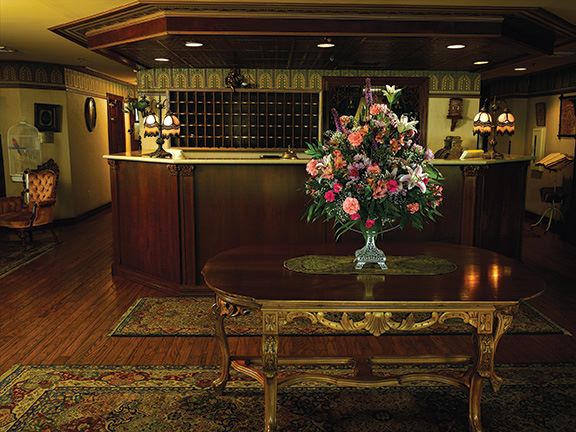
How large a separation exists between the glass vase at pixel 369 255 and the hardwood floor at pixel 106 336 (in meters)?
1.15

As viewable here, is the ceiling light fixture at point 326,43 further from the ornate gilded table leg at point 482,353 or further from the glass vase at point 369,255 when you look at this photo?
the ornate gilded table leg at point 482,353

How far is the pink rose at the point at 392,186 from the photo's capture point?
2598 millimetres

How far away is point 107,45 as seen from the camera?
18.1 ft

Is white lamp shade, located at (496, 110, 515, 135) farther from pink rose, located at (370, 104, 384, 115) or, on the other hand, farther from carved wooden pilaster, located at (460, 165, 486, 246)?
pink rose, located at (370, 104, 384, 115)

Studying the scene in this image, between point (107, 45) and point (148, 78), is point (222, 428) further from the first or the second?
point (148, 78)

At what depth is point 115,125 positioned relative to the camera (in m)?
11.3

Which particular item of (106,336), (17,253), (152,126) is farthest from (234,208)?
(17,253)

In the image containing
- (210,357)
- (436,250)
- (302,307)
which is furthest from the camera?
(210,357)

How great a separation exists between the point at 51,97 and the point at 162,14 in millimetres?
4580

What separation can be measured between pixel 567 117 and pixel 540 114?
106cm

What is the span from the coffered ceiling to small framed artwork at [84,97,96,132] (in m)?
3.18

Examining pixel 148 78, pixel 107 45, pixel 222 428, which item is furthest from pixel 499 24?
pixel 148 78

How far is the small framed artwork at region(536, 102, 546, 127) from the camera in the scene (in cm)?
922

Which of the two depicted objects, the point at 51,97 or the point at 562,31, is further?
the point at 51,97
